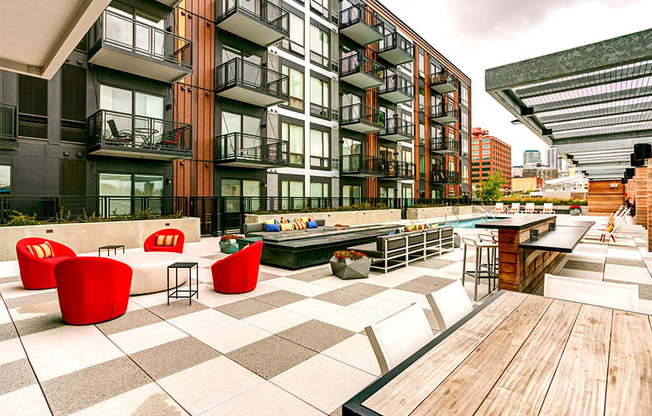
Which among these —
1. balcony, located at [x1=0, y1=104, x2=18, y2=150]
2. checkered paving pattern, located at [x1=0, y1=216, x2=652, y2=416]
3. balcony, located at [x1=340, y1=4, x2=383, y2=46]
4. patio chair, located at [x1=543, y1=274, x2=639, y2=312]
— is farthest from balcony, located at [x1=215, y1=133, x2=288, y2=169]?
patio chair, located at [x1=543, y1=274, x2=639, y2=312]

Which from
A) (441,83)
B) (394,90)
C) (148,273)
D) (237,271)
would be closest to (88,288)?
(148,273)

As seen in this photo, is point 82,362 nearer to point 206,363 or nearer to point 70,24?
point 206,363

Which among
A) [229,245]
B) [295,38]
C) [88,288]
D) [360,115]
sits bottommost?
[229,245]

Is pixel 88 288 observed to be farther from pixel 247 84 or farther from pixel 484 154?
pixel 484 154

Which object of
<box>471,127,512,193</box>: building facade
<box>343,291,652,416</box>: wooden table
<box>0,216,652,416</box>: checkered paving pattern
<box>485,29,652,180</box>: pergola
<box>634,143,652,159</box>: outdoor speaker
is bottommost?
<box>0,216,652,416</box>: checkered paving pattern

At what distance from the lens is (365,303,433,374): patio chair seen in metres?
1.85

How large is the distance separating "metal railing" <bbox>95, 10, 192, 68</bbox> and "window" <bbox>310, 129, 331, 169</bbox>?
339 inches

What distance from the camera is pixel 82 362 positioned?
347cm

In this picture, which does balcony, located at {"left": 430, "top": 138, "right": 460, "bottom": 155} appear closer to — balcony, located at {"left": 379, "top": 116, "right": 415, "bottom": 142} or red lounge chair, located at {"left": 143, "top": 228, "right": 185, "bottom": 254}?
balcony, located at {"left": 379, "top": 116, "right": 415, "bottom": 142}

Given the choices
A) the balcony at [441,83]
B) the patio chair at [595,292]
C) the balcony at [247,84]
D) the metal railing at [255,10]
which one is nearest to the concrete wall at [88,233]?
the balcony at [247,84]

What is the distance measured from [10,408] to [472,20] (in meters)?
13.3

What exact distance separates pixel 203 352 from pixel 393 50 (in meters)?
25.8

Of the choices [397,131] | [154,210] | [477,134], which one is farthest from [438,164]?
[477,134]

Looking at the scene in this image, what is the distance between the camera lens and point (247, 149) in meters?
16.2
